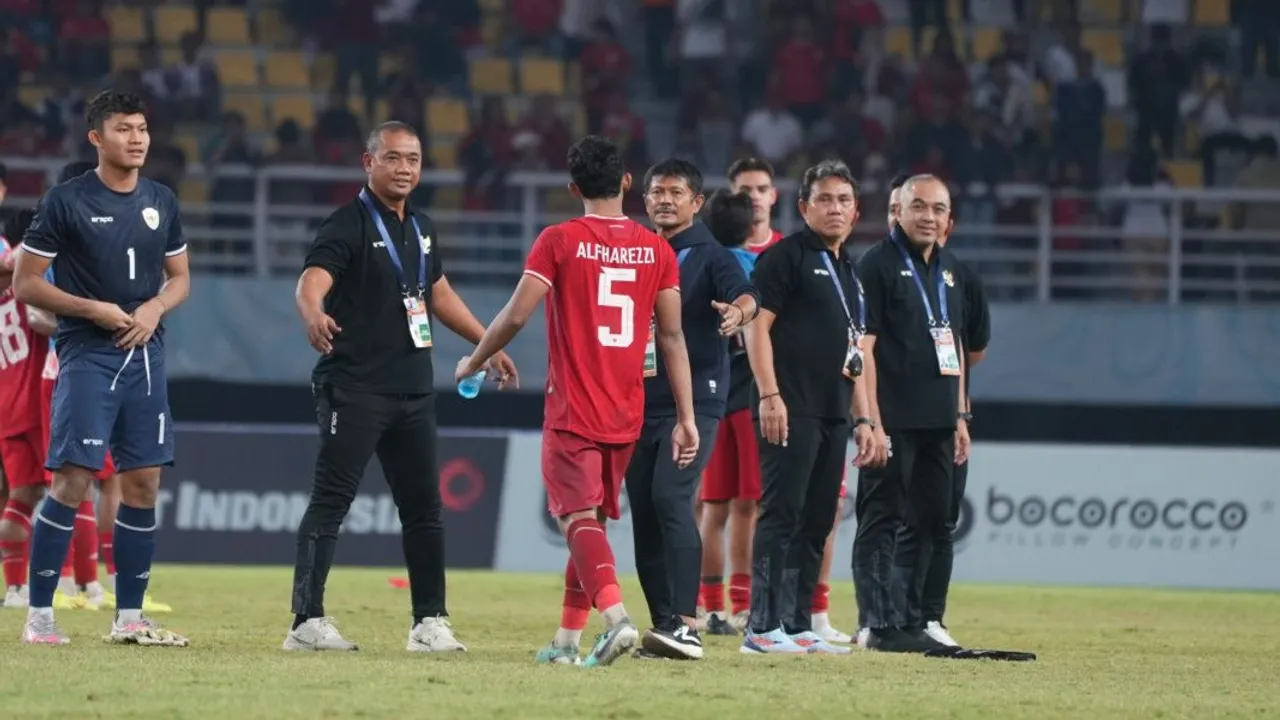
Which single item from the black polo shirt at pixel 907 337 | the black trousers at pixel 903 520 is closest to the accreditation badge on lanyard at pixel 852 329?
the black polo shirt at pixel 907 337

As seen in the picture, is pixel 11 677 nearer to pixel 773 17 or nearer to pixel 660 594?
pixel 660 594

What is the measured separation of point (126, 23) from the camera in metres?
23.1

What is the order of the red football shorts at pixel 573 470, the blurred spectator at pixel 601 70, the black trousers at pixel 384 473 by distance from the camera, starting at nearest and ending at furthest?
the red football shorts at pixel 573 470, the black trousers at pixel 384 473, the blurred spectator at pixel 601 70

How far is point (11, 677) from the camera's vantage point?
7012 millimetres

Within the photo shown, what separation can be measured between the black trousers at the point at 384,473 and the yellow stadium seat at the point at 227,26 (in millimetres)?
15502

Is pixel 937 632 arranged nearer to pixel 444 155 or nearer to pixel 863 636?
pixel 863 636

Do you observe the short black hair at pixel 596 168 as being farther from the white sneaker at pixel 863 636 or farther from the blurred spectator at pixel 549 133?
the blurred spectator at pixel 549 133

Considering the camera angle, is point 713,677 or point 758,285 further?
point 758,285

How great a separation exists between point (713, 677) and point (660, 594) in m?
0.90

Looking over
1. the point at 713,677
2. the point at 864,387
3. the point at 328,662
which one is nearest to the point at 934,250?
the point at 864,387

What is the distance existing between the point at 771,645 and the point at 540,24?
50.9 feet

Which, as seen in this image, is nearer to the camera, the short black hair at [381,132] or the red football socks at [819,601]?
the short black hair at [381,132]

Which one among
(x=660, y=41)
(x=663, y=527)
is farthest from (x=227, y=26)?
(x=663, y=527)

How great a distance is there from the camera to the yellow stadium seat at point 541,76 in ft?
76.2
